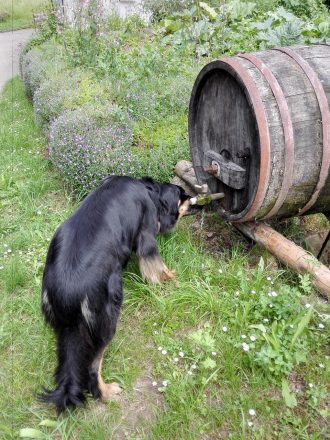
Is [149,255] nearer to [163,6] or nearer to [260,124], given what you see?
[260,124]

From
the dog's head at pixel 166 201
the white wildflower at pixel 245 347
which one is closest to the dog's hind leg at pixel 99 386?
the white wildflower at pixel 245 347

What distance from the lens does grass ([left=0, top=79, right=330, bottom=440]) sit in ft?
7.48

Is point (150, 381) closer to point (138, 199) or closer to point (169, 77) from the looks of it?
point (138, 199)

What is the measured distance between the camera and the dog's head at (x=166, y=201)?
3346mm

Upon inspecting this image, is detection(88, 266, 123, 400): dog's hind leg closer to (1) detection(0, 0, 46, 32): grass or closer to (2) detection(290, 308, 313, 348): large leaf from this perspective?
(2) detection(290, 308, 313, 348): large leaf

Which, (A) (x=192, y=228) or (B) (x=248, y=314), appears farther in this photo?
(A) (x=192, y=228)

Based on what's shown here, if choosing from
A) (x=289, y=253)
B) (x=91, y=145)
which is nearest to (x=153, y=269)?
(x=289, y=253)

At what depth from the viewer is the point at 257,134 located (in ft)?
9.28

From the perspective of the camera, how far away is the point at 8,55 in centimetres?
1295

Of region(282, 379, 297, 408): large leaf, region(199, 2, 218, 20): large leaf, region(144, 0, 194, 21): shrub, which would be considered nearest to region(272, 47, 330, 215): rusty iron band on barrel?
region(282, 379, 297, 408): large leaf

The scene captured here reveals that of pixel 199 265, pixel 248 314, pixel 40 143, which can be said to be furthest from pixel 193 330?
pixel 40 143

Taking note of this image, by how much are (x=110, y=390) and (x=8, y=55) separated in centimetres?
1295

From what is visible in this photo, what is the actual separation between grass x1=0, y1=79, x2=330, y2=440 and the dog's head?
0.85 ft

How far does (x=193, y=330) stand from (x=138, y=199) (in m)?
1.01
